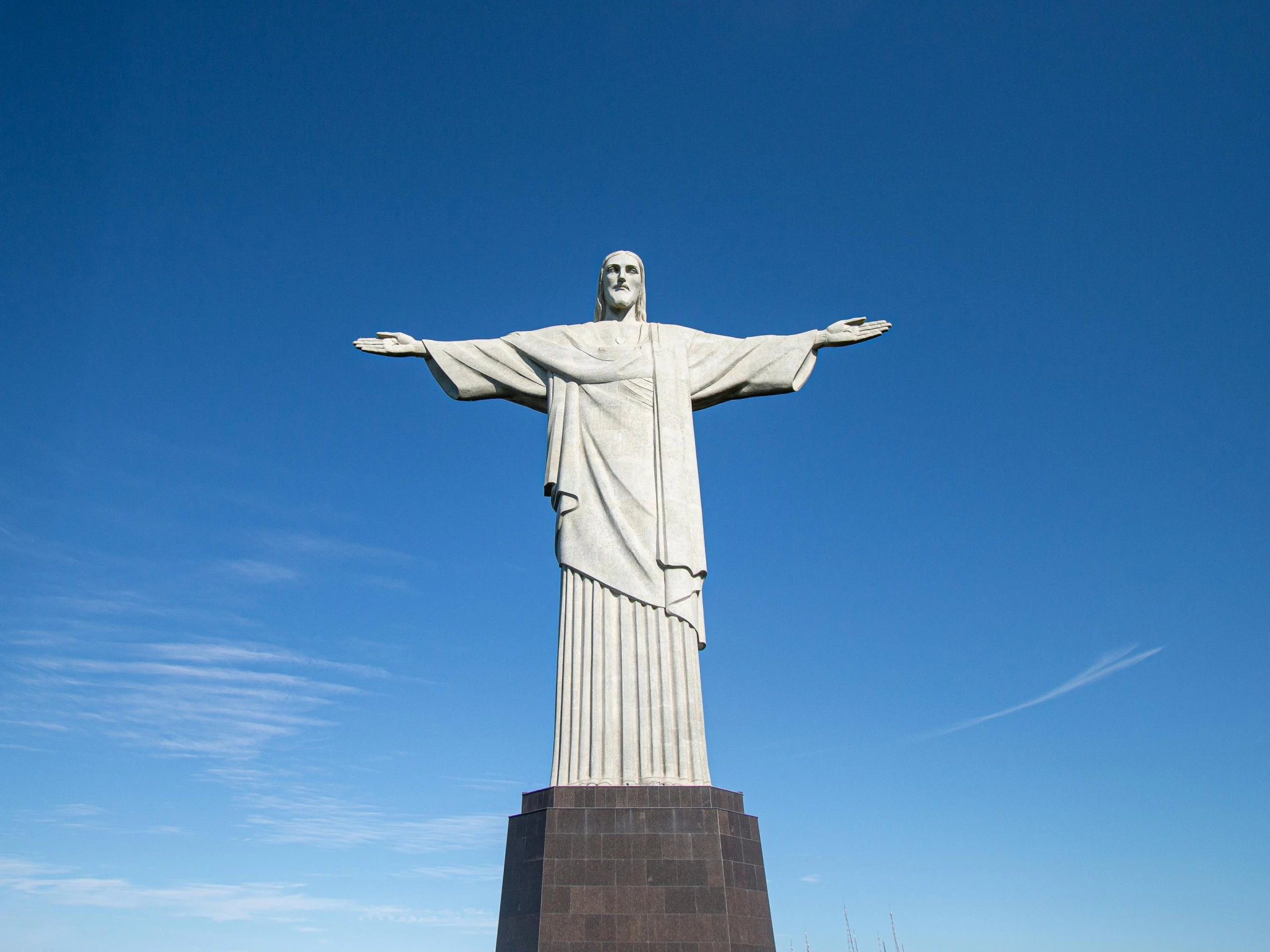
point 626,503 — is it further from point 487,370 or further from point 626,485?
point 487,370

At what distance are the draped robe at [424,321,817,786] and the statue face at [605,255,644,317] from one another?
1.10ft

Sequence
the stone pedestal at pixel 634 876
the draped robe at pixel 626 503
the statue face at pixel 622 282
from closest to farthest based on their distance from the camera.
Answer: the stone pedestal at pixel 634 876 < the draped robe at pixel 626 503 < the statue face at pixel 622 282

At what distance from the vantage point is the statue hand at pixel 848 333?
13.4m

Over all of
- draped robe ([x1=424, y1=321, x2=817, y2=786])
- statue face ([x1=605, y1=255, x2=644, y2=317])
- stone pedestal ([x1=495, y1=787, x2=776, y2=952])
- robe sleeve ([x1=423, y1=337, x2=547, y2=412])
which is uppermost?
statue face ([x1=605, y1=255, x2=644, y2=317])

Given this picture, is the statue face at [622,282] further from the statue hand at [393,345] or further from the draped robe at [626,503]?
the statue hand at [393,345]

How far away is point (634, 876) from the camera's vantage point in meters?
9.95

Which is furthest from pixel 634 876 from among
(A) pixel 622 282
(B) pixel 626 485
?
(A) pixel 622 282

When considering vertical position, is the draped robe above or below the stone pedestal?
above

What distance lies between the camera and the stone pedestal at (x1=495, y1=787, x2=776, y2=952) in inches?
382

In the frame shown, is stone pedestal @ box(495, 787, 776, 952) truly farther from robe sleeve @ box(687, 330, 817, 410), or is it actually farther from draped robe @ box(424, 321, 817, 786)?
robe sleeve @ box(687, 330, 817, 410)

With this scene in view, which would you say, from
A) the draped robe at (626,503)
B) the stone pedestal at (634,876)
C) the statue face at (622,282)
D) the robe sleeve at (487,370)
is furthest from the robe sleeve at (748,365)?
the stone pedestal at (634,876)

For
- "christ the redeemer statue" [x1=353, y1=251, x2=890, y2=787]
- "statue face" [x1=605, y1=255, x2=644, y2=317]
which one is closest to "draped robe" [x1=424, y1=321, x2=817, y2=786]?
"christ the redeemer statue" [x1=353, y1=251, x2=890, y2=787]

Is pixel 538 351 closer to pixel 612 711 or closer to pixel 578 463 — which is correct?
pixel 578 463

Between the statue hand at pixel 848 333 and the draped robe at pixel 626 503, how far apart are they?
8.7 inches
